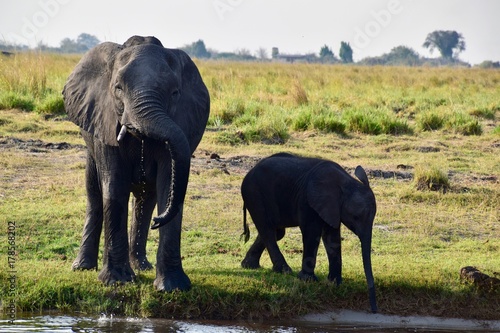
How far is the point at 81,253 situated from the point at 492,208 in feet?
16.5

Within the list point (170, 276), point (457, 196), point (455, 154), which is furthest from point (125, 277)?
point (455, 154)

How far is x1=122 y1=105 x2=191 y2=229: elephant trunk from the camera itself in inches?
265

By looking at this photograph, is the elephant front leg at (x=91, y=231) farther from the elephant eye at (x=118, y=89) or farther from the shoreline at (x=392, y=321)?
the shoreline at (x=392, y=321)

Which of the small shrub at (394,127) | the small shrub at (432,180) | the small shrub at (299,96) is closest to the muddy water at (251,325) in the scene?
the small shrub at (432,180)

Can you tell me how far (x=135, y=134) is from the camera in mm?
6969

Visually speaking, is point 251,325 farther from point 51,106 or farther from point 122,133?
point 51,106

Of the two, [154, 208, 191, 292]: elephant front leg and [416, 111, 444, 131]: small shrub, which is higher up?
[416, 111, 444, 131]: small shrub

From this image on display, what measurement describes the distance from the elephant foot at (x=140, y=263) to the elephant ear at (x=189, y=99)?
120cm

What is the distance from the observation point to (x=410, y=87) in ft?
80.0

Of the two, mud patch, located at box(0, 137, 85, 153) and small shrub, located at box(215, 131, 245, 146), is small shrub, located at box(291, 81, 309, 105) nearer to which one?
small shrub, located at box(215, 131, 245, 146)

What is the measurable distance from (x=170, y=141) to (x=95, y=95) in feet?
3.91

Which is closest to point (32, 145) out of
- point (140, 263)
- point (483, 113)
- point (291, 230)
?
point (291, 230)

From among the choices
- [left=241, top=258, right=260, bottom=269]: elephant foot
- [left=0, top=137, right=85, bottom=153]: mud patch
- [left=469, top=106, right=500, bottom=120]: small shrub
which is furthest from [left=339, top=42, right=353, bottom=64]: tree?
[left=241, top=258, right=260, bottom=269]: elephant foot

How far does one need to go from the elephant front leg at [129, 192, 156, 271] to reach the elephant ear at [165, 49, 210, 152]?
31.7 inches
